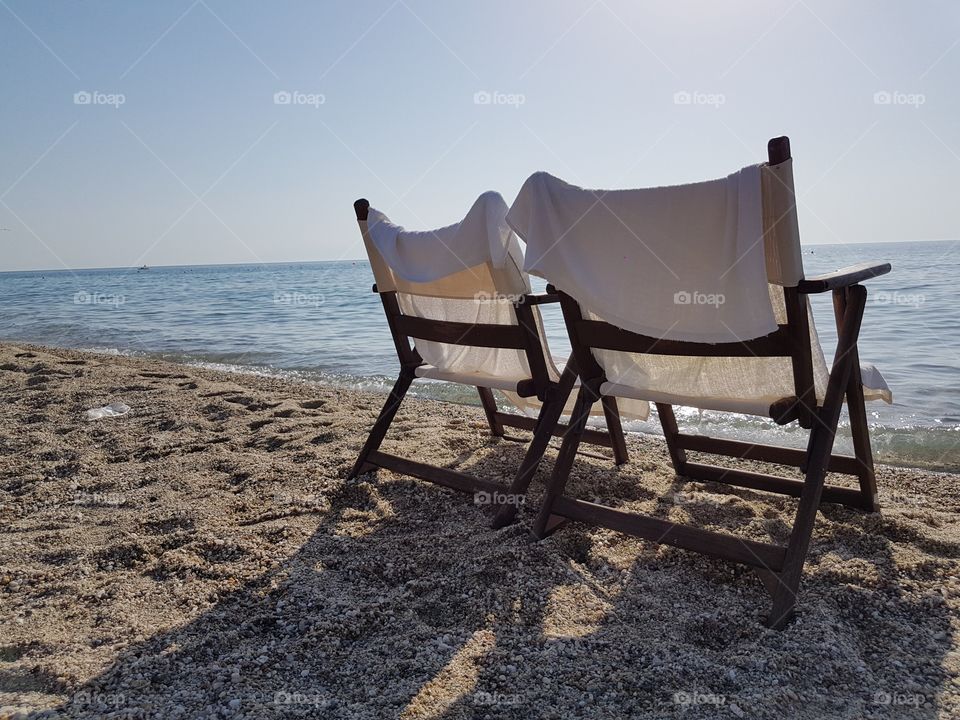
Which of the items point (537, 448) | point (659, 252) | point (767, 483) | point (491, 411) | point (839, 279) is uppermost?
point (659, 252)

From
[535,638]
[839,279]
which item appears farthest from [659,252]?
[535,638]

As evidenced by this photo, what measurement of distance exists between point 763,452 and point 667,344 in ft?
3.27

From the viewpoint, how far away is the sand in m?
1.71

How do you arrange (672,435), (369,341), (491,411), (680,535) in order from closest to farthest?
(680,535), (672,435), (491,411), (369,341)

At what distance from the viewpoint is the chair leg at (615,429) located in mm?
3212

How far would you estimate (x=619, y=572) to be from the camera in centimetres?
238

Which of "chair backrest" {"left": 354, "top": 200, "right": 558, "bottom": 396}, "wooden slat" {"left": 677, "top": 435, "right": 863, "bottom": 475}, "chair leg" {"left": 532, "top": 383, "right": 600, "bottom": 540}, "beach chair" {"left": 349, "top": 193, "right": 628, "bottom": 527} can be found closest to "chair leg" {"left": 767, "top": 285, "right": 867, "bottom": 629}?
"wooden slat" {"left": 677, "top": 435, "right": 863, "bottom": 475}

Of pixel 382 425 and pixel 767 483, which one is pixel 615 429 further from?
pixel 382 425

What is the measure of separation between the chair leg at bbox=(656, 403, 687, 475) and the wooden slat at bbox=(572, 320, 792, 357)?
806 millimetres

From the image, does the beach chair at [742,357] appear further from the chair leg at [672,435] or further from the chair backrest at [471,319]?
the chair leg at [672,435]

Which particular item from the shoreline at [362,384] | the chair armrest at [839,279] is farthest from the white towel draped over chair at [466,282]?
the shoreline at [362,384]

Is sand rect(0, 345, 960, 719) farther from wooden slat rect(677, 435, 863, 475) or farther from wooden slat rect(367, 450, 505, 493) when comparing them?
wooden slat rect(677, 435, 863, 475)

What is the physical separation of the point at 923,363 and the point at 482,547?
574 cm

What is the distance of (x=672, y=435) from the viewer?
3.31m
